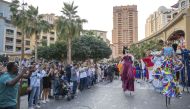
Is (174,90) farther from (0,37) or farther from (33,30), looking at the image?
(0,37)

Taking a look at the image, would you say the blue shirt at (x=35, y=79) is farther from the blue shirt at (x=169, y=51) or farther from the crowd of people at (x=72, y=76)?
the blue shirt at (x=169, y=51)

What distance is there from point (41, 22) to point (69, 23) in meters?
4.76

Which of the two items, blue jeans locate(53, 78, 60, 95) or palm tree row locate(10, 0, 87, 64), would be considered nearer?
blue jeans locate(53, 78, 60, 95)

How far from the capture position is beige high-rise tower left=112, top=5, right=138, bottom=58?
145750 mm

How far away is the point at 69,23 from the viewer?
38.4 m

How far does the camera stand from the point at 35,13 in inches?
1560

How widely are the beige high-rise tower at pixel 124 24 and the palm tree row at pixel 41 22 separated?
10541 centimetres

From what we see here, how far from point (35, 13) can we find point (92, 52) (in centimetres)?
1765

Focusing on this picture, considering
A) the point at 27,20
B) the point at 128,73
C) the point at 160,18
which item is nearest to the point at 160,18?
the point at 160,18

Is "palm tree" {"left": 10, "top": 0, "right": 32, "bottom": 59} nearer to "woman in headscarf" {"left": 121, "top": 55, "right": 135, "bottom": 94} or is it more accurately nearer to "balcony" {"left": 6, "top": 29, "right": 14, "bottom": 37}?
"woman in headscarf" {"left": 121, "top": 55, "right": 135, "bottom": 94}

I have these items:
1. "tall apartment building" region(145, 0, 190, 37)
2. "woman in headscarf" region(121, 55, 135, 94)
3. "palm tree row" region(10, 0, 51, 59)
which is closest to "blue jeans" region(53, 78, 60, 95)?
"woman in headscarf" region(121, 55, 135, 94)

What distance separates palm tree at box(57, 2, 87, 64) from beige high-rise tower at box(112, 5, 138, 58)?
10519 cm

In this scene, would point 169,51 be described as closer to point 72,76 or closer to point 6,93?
point 72,76

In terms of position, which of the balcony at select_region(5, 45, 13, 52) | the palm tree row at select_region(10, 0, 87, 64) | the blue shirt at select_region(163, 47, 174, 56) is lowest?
the blue shirt at select_region(163, 47, 174, 56)
